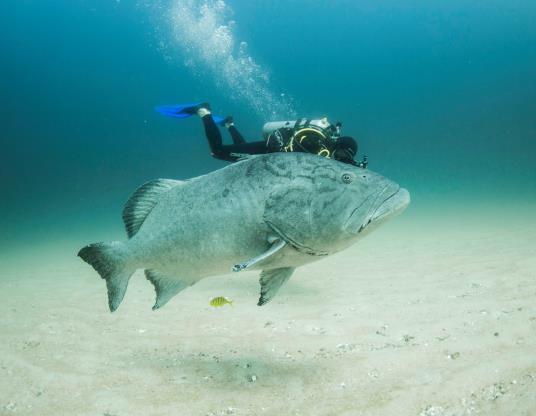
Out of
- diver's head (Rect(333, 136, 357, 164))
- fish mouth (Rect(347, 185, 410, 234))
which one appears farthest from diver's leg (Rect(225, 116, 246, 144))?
fish mouth (Rect(347, 185, 410, 234))

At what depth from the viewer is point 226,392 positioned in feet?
9.77

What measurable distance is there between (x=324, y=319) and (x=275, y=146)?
240cm

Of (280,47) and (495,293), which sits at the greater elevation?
(280,47)

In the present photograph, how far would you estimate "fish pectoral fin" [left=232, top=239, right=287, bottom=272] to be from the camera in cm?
175

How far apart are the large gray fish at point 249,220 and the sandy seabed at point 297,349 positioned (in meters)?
1.12

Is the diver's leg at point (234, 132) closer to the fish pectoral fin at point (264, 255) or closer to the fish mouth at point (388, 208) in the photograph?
the fish pectoral fin at point (264, 255)

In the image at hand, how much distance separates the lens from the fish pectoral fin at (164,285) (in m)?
2.49

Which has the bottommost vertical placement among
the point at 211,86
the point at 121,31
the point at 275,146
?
the point at 275,146

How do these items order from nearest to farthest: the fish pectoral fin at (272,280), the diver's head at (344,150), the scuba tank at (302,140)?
the fish pectoral fin at (272,280) → the scuba tank at (302,140) → the diver's head at (344,150)

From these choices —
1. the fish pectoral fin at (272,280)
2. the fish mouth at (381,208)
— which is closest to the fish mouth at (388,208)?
the fish mouth at (381,208)

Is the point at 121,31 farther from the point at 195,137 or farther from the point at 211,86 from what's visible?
the point at 195,137

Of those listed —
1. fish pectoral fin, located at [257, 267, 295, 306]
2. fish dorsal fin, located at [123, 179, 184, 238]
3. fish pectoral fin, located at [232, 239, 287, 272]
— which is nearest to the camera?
fish pectoral fin, located at [232, 239, 287, 272]

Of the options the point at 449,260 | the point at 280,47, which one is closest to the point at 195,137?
the point at 280,47

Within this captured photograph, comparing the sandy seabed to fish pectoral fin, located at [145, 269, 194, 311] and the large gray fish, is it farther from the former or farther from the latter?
the large gray fish
